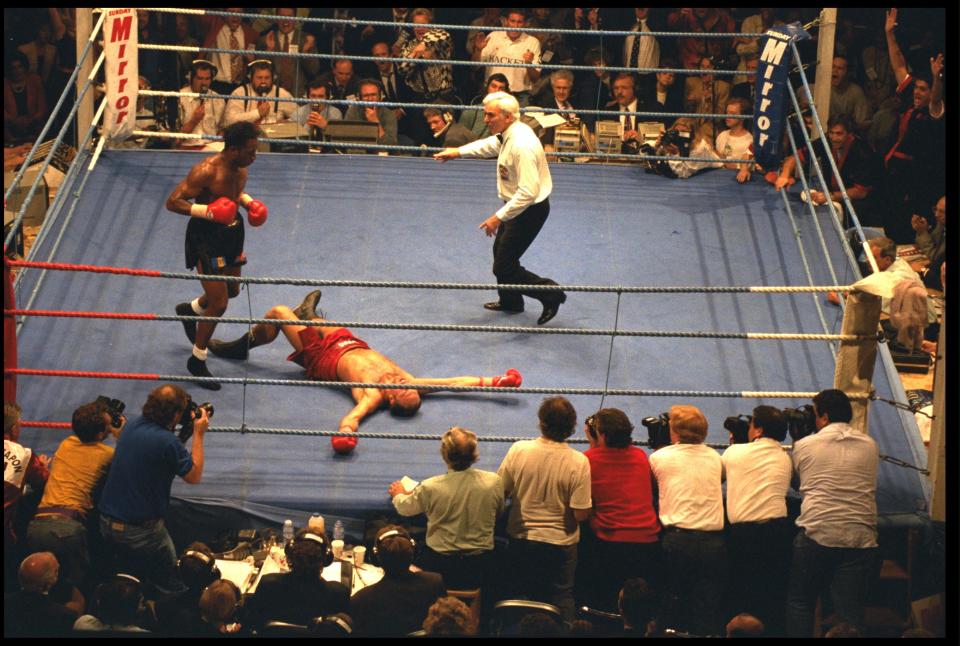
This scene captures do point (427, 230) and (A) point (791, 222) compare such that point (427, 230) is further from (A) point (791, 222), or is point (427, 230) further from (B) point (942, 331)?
(B) point (942, 331)

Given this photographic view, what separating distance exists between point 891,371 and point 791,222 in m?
1.52

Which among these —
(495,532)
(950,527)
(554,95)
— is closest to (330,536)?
(495,532)

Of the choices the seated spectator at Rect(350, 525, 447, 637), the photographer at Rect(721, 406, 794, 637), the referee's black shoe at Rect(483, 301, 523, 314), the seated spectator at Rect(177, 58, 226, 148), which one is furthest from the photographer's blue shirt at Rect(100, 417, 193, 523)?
the seated spectator at Rect(177, 58, 226, 148)

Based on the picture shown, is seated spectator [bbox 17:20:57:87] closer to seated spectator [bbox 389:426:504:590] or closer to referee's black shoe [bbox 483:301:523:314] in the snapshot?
referee's black shoe [bbox 483:301:523:314]

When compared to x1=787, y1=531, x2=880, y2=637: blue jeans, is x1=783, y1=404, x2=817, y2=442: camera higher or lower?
higher

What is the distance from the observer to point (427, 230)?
22.6ft

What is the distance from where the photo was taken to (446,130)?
7.71 meters

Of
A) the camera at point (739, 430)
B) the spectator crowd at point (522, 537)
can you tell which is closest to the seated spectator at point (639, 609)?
the spectator crowd at point (522, 537)

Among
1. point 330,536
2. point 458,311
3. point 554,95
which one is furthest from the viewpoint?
point 554,95

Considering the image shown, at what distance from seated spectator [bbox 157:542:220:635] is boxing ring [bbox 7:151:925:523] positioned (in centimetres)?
45

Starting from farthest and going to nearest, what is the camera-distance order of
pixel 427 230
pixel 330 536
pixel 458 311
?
pixel 427 230 < pixel 458 311 < pixel 330 536

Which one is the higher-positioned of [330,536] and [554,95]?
[554,95]

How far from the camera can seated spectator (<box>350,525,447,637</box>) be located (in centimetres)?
404

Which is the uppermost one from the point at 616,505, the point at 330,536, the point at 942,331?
the point at 942,331
